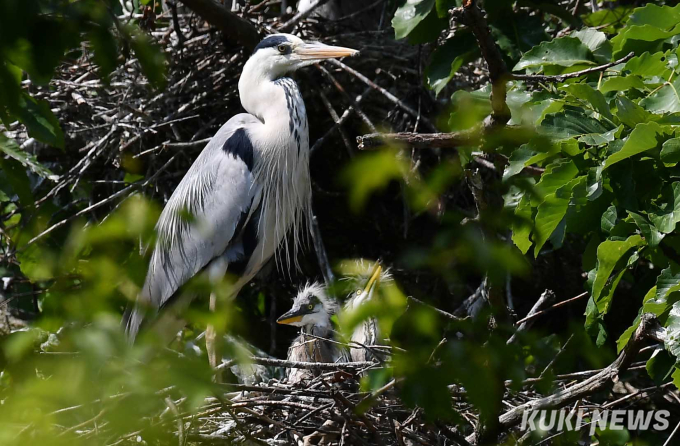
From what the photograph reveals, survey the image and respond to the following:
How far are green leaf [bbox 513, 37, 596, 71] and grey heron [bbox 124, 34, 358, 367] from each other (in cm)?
119

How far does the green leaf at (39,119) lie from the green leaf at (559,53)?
1429mm

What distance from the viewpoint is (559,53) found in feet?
8.56

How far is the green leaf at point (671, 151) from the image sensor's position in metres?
2.03

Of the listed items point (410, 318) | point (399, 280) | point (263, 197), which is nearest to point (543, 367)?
point (410, 318)

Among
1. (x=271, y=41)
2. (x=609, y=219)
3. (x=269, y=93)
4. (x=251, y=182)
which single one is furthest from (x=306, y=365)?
(x=271, y=41)

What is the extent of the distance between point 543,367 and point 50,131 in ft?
4.28

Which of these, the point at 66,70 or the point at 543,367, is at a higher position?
the point at 66,70

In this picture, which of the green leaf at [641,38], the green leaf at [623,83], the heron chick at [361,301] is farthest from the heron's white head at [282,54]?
the green leaf at [623,83]

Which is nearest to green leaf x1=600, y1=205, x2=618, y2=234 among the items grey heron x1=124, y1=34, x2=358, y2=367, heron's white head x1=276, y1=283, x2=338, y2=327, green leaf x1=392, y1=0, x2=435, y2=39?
green leaf x1=392, y1=0, x2=435, y2=39

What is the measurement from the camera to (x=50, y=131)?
201 centimetres

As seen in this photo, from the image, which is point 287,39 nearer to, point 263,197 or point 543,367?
point 263,197

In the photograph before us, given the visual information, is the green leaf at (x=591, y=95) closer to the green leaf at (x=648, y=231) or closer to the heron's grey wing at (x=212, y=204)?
the green leaf at (x=648, y=231)

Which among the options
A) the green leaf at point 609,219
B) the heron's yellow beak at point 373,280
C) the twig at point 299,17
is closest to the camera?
the green leaf at point 609,219

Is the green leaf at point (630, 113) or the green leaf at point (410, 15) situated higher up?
the green leaf at point (410, 15)
